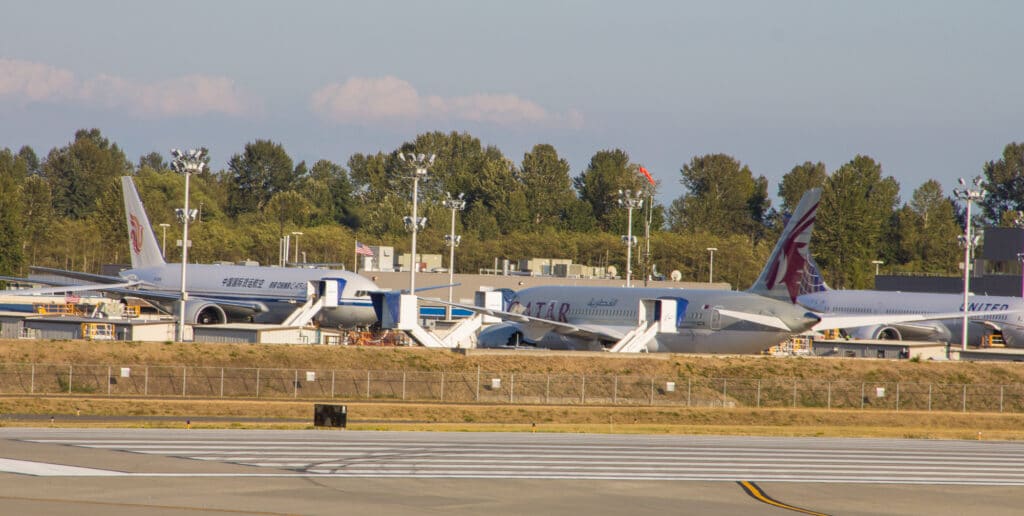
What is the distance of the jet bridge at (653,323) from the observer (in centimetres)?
5828

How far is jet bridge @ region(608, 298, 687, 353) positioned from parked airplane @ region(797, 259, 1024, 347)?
18206 millimetres

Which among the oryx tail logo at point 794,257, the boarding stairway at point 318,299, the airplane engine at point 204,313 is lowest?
the airplane engine at point 204,313

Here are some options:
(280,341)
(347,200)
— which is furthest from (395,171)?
(280,341)

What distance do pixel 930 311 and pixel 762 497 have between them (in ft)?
184

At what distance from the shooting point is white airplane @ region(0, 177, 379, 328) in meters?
74.3

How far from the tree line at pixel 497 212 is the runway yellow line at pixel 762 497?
109096 mm

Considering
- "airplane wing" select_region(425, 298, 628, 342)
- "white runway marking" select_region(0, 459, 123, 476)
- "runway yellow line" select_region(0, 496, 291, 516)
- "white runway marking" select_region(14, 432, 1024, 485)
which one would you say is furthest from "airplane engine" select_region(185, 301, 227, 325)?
"runway yellow line" select_region(0, 496, 291, 516)

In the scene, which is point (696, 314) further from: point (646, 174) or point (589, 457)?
point (646, 174)

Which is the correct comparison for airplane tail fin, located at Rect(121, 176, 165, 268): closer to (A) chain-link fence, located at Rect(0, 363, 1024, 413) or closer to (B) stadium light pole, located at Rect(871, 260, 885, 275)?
(A) chain-link fence, located at Rect(0, 363, 1024, 413)

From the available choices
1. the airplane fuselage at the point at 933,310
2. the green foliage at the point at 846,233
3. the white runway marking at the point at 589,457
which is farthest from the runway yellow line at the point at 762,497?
the green foliage at the point at 846,233

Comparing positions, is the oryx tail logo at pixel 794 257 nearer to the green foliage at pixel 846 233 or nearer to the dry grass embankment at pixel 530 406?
the dry grass embankment at pixel 530 406

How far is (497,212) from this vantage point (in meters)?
174

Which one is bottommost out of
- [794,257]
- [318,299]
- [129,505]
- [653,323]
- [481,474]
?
[481,474]

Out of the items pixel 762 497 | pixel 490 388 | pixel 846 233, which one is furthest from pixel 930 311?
pixel 846 233
